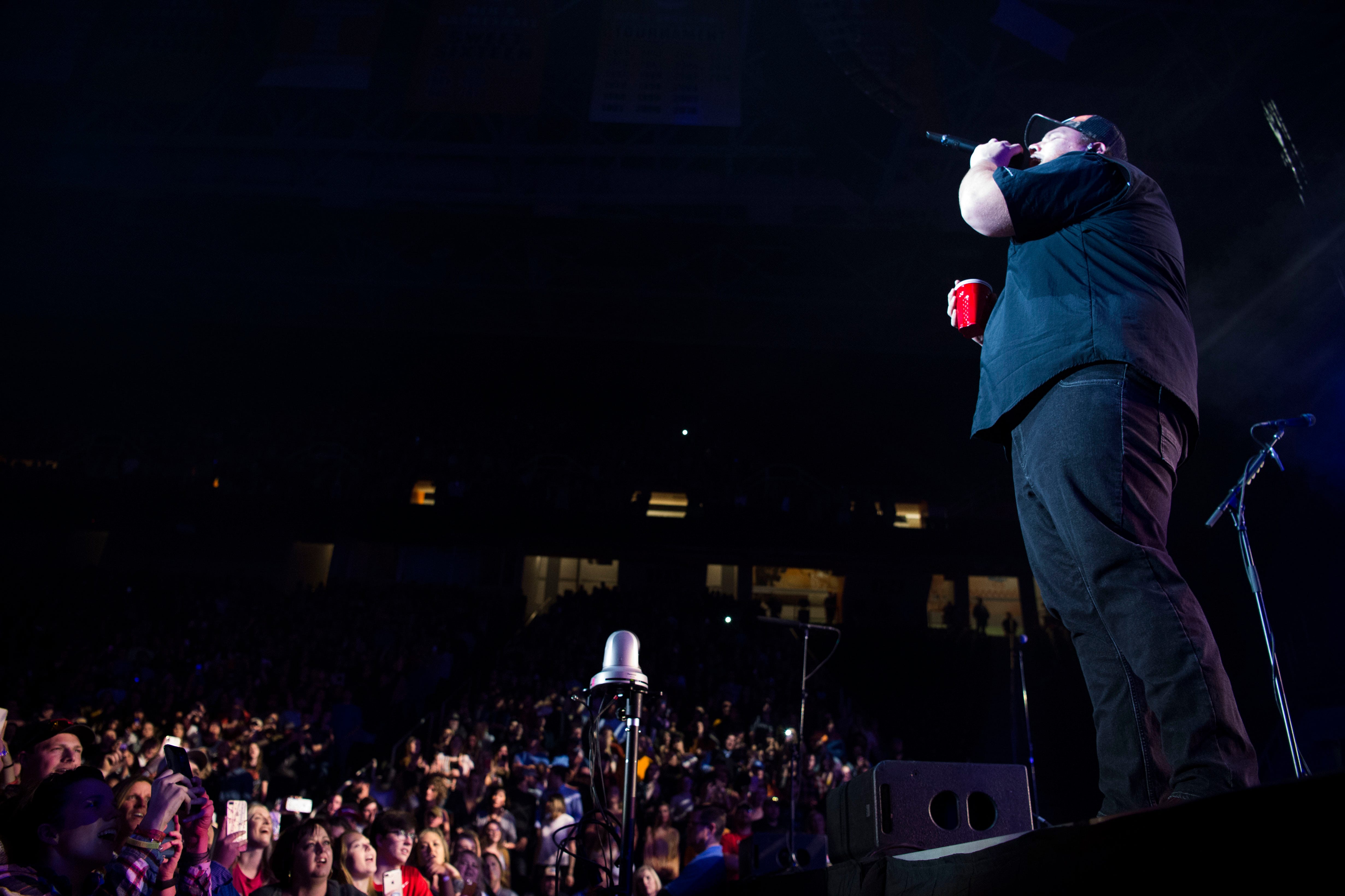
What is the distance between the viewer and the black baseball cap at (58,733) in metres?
2.64

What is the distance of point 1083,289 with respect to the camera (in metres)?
1.49

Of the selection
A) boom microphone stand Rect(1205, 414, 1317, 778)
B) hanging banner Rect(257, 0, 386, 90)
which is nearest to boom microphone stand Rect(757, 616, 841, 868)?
boom microphone stand Rect(1205, 414, 1317, 778)

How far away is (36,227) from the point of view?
11.7 metres

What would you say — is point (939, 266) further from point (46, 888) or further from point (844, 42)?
point (46, 888)

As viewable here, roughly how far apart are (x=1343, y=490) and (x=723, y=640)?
25.8ft

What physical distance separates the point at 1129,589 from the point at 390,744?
9.27 m

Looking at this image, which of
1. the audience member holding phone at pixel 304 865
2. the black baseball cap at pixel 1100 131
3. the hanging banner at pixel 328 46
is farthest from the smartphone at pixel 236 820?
the hanging banner at pixel 328 46

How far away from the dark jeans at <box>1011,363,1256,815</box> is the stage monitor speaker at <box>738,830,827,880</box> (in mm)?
2347

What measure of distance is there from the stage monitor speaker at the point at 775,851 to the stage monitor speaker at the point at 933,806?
1.73 m

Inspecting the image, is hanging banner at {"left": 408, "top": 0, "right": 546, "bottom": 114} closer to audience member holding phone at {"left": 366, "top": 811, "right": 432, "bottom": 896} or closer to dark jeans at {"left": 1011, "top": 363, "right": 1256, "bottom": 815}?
audience member holding phone at {"left": 366, "top": 811, "right": 432, "bottom": 896}

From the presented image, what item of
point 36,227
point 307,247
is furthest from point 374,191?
point 36,227

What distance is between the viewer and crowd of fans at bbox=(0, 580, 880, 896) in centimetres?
243

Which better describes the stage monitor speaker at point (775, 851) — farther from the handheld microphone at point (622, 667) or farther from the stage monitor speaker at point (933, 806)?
the stage monitor speaker at point (933, 806)

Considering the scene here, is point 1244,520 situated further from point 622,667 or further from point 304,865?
point 304,865
